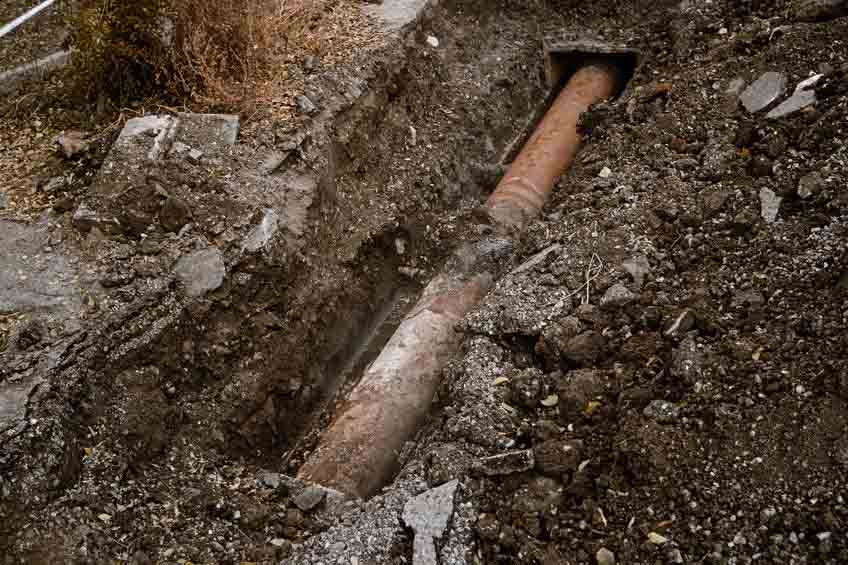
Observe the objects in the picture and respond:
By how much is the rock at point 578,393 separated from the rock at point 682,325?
1.17 feet

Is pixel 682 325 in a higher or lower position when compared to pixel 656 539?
higher

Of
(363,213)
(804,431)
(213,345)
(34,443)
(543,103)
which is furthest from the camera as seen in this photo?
(543,103)

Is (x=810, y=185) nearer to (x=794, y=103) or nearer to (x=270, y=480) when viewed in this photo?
Result: (x=794, y=103)

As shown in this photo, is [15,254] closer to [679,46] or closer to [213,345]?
[213,345]

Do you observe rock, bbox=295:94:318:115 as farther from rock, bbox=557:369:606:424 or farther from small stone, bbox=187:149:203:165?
rock, bbox=557:369:606:424

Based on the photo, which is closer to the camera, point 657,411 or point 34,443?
point 657,411

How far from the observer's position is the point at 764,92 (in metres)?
4.28

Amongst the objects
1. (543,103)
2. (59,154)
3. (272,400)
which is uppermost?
(59,154)

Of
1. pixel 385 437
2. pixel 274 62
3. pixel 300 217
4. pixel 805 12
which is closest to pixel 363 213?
pixel 300 217

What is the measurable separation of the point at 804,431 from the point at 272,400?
2.69 metres

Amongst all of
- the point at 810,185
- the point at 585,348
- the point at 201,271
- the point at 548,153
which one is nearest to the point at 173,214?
the point at 201,271

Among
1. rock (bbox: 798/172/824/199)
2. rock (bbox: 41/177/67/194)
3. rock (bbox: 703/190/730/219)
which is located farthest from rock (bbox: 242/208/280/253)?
rock (bbox: 798/172/824/199)

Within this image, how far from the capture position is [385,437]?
374 cm

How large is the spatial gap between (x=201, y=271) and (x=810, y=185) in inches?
119
